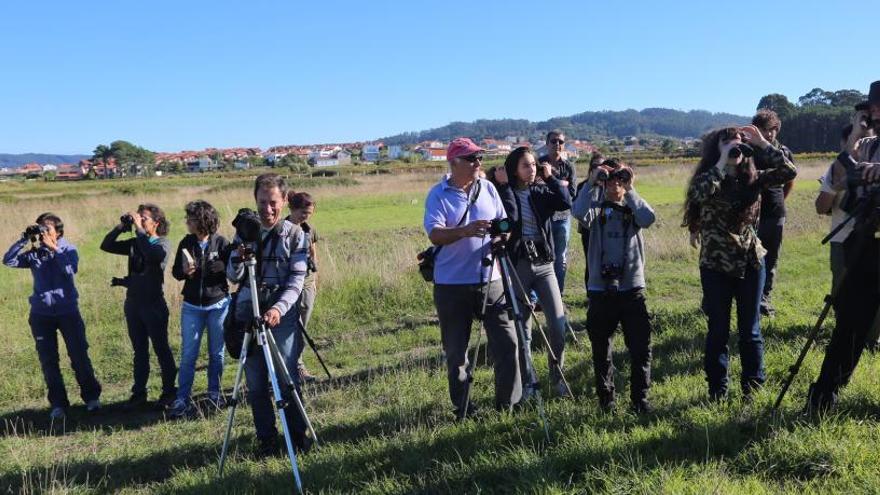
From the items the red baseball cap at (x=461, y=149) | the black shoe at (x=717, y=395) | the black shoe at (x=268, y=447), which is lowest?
the black shoe at (x=268, y=447)

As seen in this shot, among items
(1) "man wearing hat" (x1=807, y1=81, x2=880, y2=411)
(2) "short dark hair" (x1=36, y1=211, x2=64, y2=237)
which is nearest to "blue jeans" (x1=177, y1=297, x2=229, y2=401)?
(2) "short dark hair" (x1=36, y1=211, x2=64, y2=237)

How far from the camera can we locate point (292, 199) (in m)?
6.73

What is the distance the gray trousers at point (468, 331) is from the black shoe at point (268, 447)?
135 centimetres

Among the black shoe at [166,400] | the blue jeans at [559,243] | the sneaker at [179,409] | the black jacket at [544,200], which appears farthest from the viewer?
the blue jeans at [559,243]

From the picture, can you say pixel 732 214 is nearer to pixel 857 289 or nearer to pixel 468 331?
pixel 857 289

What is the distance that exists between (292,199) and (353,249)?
26.3 feet

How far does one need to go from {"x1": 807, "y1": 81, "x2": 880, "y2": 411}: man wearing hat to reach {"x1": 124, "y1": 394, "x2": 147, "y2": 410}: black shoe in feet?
19.6

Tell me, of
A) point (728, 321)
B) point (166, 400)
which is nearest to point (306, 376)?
point (166, 400)

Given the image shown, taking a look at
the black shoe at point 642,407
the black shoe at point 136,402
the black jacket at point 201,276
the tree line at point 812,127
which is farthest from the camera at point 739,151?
the tree line at point 812,127

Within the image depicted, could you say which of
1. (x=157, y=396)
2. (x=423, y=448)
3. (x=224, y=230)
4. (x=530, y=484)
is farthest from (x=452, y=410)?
(x=224, y=230)

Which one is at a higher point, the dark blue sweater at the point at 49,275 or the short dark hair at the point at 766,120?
the short dark hair at the point at 766,120

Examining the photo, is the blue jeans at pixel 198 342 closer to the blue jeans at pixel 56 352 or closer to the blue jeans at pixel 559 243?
the blue jeans at pixel 56 352

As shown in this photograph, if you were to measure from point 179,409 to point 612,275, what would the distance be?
4.28 m

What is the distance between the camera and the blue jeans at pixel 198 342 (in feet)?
19.6
